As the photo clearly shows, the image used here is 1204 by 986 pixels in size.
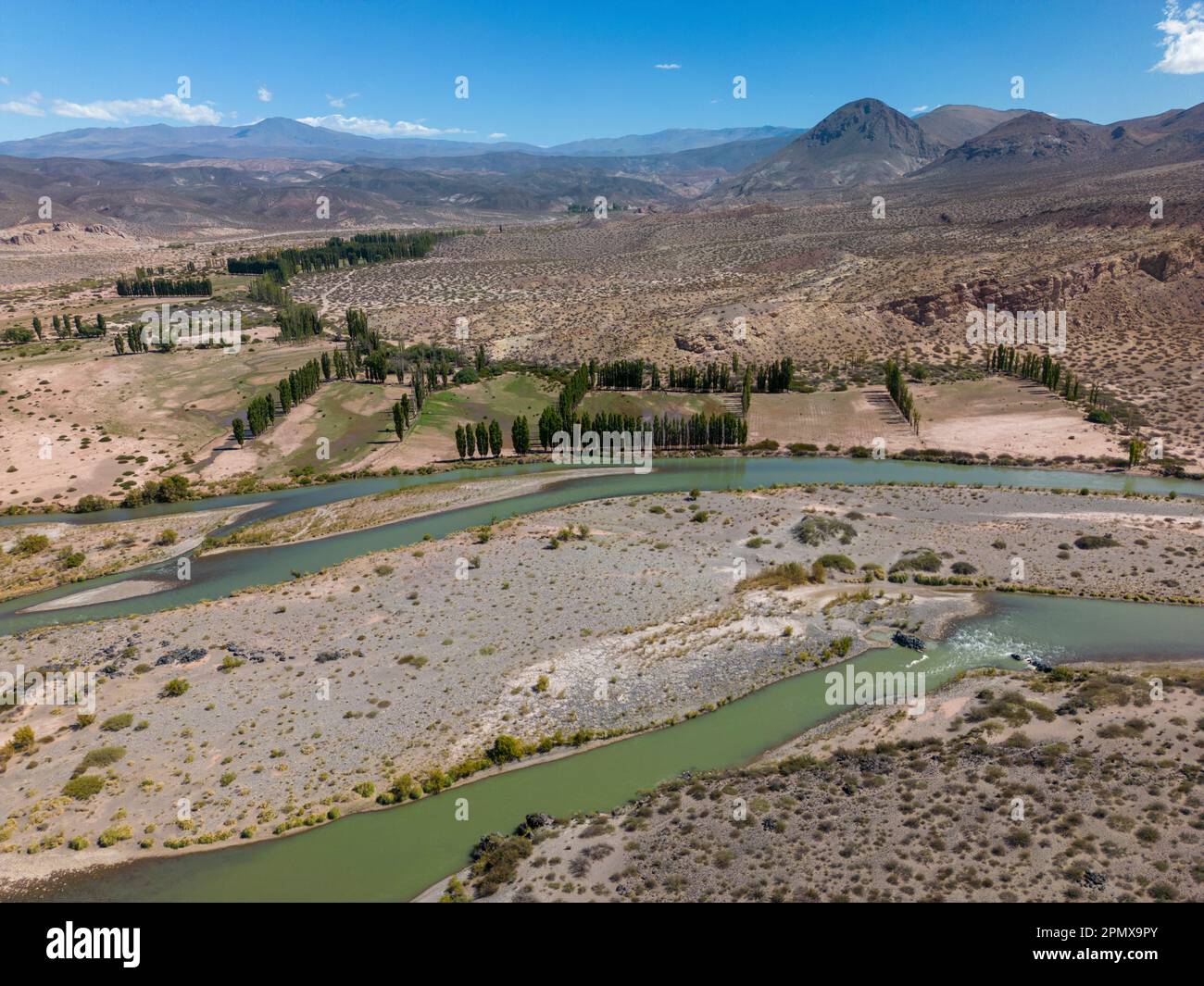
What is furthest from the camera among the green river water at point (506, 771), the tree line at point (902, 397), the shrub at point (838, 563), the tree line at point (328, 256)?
the tree line at point (328, 256)

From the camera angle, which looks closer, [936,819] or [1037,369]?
[936,819]

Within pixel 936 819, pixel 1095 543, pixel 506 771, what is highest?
pixel 1095 543

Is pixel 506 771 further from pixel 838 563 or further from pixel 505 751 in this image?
pixel 838 563

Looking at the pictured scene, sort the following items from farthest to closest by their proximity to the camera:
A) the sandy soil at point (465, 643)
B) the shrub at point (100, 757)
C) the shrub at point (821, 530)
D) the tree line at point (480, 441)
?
the tree line at point (480, 441) → the shrub at point (821, 530) → the shrub at point (100, 757) → the sandy soil at point (465, 643)

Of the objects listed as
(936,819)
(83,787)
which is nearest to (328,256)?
(83,787)

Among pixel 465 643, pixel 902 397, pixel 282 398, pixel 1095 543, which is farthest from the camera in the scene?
pixel 902 397

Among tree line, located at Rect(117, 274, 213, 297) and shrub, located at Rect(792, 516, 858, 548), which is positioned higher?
tree line, located at Rect(117, 274, 213, 297)

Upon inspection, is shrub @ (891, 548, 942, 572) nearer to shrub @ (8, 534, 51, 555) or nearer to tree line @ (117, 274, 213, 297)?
shrub @ (8, 534, 51, 555)

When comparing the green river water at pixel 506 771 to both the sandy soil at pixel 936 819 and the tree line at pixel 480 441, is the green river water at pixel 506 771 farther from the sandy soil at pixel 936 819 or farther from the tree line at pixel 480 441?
the tree line at pixel 480 441

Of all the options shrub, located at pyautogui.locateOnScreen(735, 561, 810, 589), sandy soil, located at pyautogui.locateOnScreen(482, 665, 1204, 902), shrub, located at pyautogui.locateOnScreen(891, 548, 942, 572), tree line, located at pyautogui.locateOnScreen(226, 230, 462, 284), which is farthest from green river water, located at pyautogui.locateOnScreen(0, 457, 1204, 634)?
tree line, located at pyautogui.locateOnScreen(226, 230, 462, 284)

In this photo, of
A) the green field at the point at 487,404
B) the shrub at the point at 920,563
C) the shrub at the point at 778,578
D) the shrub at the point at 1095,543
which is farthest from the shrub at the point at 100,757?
the shrub at the point at 1095,543

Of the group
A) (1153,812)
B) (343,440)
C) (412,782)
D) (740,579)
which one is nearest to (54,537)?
(343,440)
